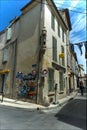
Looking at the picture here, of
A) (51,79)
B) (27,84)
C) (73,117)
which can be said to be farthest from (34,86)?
(73,117)

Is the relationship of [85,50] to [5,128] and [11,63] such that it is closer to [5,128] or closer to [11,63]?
[11,63]

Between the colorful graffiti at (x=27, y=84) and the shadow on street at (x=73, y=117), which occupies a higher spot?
the colorful graffiti at (x=27, y=84)

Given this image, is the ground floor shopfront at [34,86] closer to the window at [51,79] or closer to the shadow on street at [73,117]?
the window at [51,79]

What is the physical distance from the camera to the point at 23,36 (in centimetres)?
1372

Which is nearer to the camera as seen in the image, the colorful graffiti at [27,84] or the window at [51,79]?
the colorful graffiti at [27,84]

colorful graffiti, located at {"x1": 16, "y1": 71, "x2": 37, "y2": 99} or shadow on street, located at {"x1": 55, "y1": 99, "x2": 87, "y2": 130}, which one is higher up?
colorful graffiti, located at {"x1": 16, "y1": 71, "x2": 37, "y2": 99}

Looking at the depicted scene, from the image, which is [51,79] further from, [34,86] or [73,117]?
[73,117]

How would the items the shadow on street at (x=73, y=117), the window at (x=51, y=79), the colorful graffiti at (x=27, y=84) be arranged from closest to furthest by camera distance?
the shadow on street at (x=73, y=117), the colorful graffiti at (x=27, y=84), the window at (x=51, y=79)

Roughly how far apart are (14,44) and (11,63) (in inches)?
64.0

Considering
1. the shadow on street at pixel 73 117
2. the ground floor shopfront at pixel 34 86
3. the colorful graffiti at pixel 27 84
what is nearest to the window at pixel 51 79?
the ground floor shopfront at pixel 34 86

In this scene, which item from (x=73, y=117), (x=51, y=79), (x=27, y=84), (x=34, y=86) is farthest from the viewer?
(x=51, y=79)

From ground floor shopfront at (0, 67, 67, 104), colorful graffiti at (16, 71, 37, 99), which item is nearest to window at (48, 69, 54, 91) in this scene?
ground floor shopfront at (0, 67, 67, 104)

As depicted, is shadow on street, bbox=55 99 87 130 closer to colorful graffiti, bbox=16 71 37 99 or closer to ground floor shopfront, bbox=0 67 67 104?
ground floor shopfront, bbox=0 67 67 104

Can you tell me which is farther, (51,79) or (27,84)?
(51,79)
